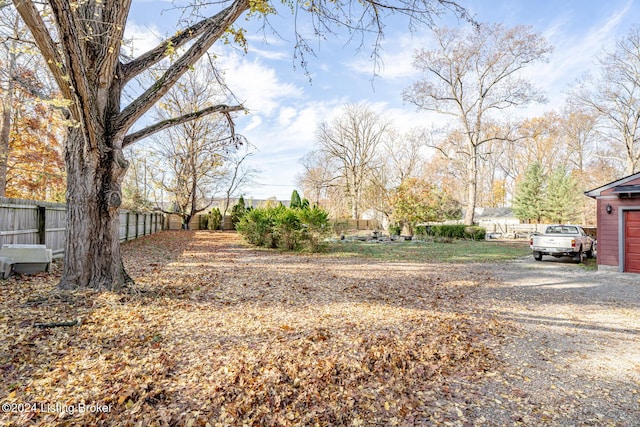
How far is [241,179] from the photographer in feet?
76.3

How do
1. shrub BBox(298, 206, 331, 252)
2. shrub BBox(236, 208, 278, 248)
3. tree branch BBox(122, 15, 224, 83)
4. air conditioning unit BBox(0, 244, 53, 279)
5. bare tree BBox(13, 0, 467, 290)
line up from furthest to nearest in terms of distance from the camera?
shrub BBox(236, 208, 278, 248) → shrub BBox(298, 206, 331, 252) → air conditioning unit BBox(0, 244, 53, 279) → tree branch BBox(122, 15, 224, 83) → bare tree BBox(13, 0, 467, 290)

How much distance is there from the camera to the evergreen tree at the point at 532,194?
29006 mm

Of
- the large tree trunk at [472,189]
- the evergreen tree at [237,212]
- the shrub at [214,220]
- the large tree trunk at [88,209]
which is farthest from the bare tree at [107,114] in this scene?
the shrub at [214,220]

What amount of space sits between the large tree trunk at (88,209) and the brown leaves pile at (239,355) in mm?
359

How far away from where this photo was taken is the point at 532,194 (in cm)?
2934

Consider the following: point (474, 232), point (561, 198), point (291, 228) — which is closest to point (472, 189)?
point (474, 232)

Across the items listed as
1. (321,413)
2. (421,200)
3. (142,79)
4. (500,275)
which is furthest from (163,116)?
(321,413)

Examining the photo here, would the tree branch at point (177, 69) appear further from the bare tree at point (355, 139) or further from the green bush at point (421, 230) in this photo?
the bare tree at point (355, 139)

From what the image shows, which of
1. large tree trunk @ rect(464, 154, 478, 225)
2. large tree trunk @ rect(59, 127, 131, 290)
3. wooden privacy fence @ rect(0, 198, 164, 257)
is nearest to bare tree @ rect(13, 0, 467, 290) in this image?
large tree trunk @ rect(59, 127, 131, 290)

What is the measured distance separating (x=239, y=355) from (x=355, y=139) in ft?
101

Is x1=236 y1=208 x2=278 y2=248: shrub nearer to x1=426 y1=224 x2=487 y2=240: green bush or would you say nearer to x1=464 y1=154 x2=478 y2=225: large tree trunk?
x1=426 y1=224 x2=487 y2=240: green bush

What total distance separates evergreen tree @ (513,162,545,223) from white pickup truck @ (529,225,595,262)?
19991mm

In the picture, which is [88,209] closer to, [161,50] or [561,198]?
[161,50]

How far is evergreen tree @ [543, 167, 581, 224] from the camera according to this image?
26859 mm
